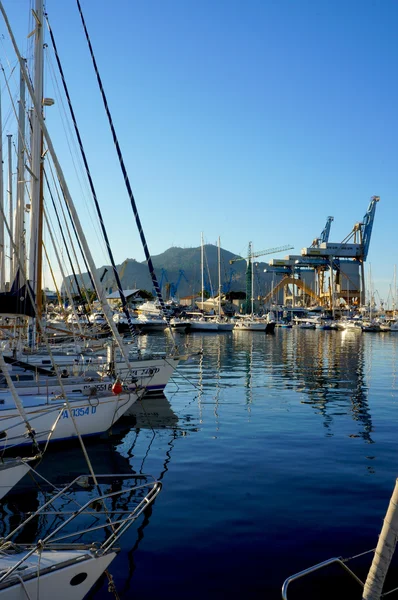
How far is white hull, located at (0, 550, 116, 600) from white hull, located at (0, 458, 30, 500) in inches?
99.2

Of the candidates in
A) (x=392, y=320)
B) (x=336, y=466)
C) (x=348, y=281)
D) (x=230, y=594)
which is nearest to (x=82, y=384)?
(x=336, y=466)

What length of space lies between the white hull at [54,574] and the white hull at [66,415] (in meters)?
7.44

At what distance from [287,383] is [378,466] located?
17863 mm

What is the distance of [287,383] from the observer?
107 ft

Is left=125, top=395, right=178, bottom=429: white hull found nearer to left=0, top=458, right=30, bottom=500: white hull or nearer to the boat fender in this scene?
Answer: the boat fender

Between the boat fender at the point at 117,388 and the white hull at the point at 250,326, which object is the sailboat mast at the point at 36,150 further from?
the white hull at the point at 250,326

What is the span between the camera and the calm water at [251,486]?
8742 millimetres

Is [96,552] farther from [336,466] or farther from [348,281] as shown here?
[348,281]

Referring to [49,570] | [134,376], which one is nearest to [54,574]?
[49,570]

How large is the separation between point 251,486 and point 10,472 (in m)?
5.99

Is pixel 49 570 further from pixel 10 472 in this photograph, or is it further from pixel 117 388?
pixel 117 388

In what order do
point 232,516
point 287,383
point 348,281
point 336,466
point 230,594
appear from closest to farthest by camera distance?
point 230,594
point 232,516
point 336,466
point 287,383
point 348,281

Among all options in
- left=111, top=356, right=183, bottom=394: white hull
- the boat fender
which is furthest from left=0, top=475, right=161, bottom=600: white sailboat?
left=111, top=356, right=183, bottom=394: white hull

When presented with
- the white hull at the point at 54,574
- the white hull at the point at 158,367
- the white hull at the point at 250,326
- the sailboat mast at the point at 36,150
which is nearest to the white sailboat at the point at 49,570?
the white hull at the point at 54,574
